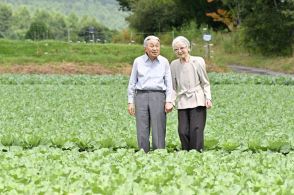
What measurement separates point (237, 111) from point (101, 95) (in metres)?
6.35

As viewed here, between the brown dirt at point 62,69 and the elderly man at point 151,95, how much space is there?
25.7 meters

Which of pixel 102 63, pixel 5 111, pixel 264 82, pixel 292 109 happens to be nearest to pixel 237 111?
pixel 292 109

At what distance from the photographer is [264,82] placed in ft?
93.1

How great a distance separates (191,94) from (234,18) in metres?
46.0

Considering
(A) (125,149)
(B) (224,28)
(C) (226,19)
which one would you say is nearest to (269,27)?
(C) (226,19)

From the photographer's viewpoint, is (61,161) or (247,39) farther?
(247,39)

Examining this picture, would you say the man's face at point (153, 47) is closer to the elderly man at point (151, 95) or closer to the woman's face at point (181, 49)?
the elderly man at point (151, 95)

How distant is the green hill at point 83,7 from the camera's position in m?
173

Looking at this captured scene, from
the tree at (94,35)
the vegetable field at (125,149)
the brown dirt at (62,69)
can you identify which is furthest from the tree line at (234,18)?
the vegetable field at (125,149)

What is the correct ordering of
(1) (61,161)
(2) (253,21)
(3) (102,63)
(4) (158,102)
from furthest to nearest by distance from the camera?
(2) (253,21) → (3) (102,63) → (4) (158,102) → (1) (61,161)

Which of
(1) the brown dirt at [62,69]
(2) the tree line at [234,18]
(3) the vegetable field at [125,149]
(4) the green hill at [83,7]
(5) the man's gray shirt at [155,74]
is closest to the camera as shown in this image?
(3) the vegetable field at [125,149]

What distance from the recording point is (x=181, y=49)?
9.30 m

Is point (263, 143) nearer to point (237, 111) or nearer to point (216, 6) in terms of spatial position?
point (237, 111)

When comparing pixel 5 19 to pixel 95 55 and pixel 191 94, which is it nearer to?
pixel 95 55
